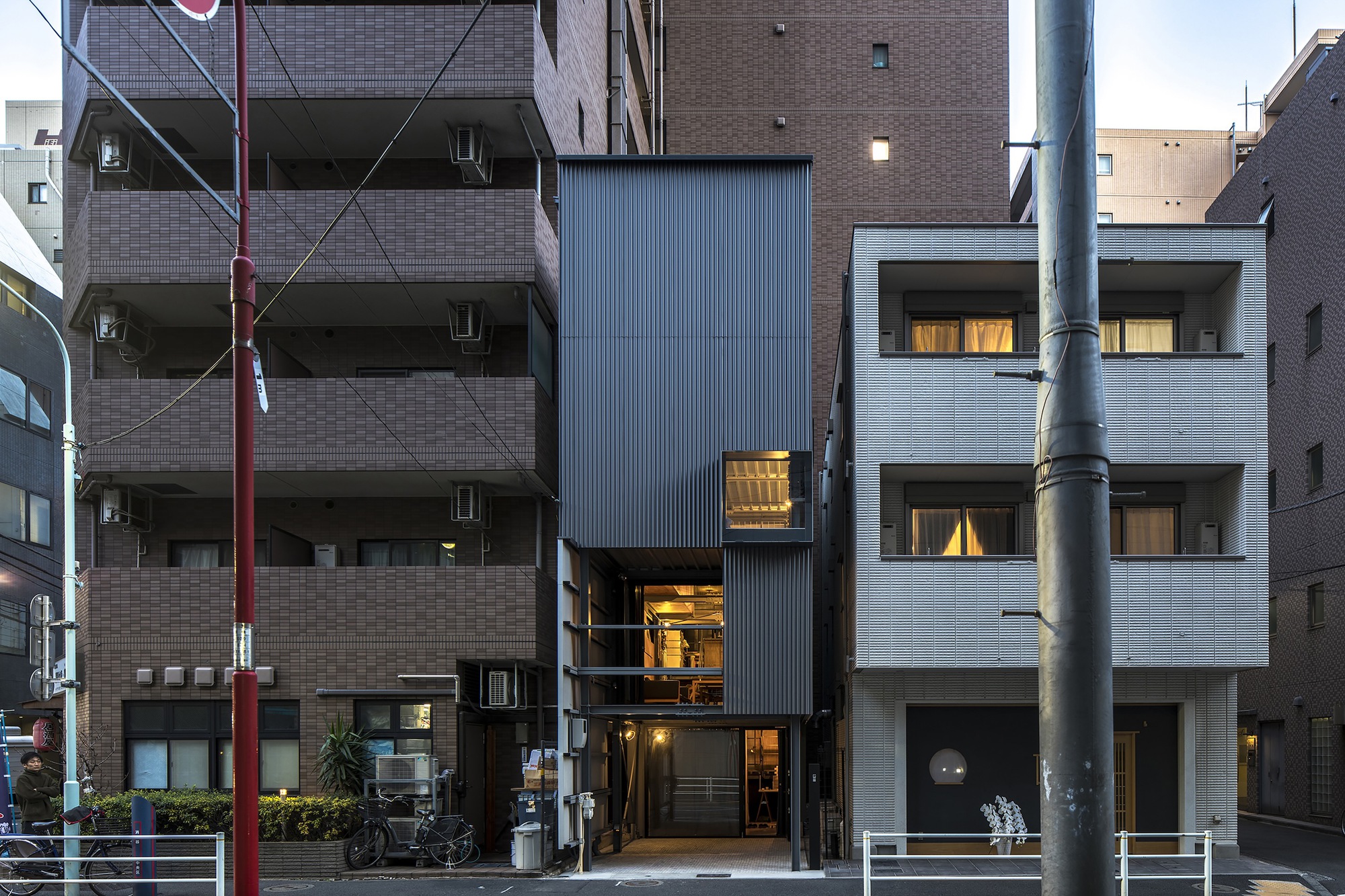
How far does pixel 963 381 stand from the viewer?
2000cm

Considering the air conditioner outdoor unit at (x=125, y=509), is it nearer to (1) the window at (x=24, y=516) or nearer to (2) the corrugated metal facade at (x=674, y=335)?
(2) the corrugated metal facade at (x=674, y=335)

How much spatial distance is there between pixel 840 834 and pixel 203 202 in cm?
1633

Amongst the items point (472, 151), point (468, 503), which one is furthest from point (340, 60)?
point (468, 503)

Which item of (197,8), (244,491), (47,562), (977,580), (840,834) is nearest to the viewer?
(244,491)

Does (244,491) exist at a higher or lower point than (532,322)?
lower

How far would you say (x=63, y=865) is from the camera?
51.2 feet

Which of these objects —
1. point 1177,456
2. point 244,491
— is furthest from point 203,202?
point 1177,456

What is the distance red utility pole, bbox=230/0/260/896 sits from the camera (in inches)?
372

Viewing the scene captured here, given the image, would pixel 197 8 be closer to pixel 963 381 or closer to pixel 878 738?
pixel 963 381

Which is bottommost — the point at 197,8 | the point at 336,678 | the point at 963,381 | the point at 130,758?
the point at 130,758

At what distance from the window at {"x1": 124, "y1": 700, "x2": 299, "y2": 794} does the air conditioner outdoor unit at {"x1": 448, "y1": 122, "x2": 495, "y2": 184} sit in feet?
32.9

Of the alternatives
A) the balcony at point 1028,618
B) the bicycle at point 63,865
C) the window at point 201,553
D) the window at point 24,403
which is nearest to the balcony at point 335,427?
the window at point 201,553

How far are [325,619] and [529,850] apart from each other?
531 centimetres

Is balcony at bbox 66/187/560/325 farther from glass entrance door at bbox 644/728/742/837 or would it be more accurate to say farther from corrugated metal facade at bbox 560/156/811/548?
glass entrance door at bbox 644/728/742/837
